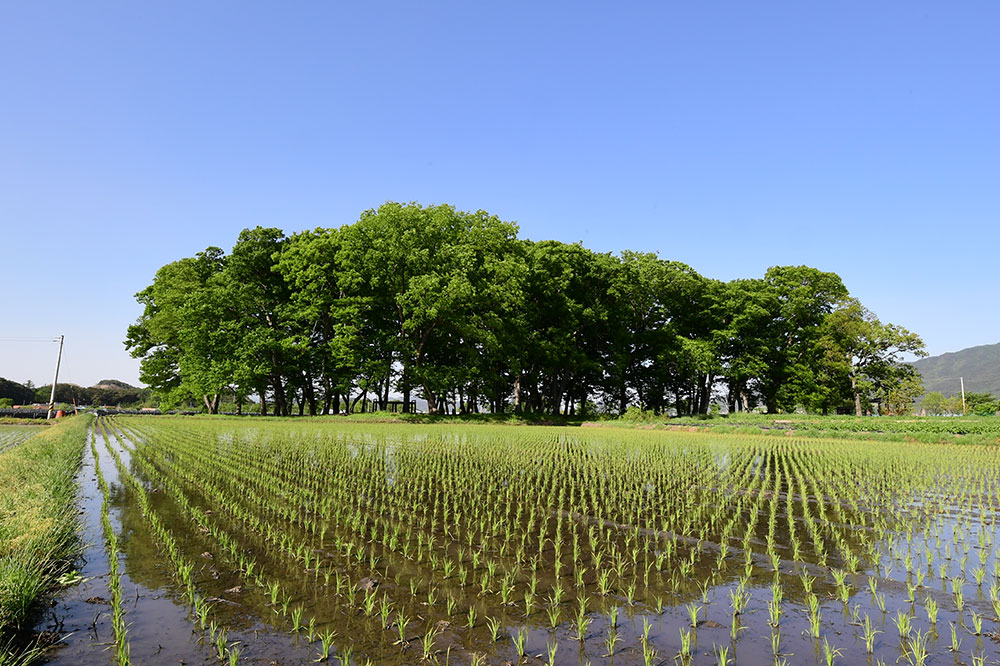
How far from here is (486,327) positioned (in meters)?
40.9

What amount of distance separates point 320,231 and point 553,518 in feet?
138

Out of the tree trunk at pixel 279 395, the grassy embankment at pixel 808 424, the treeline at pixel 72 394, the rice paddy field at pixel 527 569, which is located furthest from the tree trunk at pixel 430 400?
the treeline at pixel 72 394

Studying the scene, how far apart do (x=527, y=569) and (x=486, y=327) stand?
34.7m

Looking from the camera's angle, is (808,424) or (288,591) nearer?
(288,591)

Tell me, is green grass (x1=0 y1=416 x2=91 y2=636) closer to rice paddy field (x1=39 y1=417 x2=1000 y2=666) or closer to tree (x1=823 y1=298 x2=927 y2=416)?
rice paddy field (x1=39 y1=417 x2=1000 y2=666)

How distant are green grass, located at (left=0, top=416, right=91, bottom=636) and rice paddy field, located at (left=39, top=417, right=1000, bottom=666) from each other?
0.29 meters

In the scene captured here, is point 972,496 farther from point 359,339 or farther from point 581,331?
point 581,331

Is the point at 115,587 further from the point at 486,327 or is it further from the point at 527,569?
the point at 486,327

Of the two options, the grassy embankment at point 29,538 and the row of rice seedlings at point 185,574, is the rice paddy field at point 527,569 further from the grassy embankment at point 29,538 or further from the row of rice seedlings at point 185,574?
the grassy embankment at point 29,538

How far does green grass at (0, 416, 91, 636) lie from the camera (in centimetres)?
467

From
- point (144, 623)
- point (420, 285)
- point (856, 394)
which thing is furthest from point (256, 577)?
point (856, 394)

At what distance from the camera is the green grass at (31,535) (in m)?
4.67

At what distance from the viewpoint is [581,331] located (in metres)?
48.5

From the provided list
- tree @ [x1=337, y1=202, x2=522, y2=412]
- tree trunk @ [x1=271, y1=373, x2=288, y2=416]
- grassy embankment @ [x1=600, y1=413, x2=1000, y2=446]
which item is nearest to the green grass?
tree @ [x1=337, y1=202, x2=522, y2=412]
